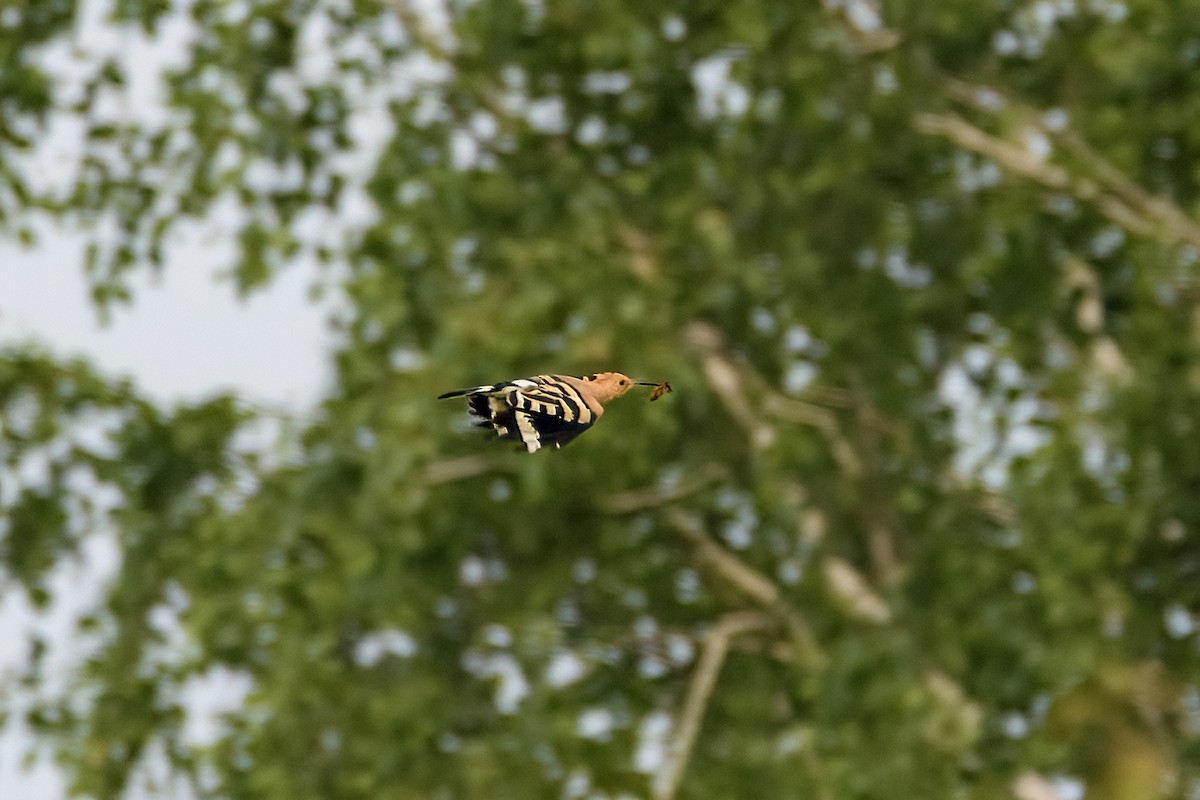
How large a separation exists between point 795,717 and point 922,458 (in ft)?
3.71

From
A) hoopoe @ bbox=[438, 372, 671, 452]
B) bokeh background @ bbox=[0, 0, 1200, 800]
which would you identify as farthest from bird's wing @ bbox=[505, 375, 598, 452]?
bokeh background @ bbox=[0, 0, 1200, 800]

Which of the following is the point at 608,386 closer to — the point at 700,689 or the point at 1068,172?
the point at 700,689

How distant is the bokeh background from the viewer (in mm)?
6625

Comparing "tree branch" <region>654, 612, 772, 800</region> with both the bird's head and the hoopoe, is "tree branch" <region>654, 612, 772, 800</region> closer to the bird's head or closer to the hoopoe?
the bird's head

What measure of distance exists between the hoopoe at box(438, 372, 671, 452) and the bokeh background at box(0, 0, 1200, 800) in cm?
411

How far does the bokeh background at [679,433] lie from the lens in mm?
6625

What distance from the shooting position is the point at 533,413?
2365 mm

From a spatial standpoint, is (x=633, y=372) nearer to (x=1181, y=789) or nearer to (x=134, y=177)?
(x=1181, y=789)

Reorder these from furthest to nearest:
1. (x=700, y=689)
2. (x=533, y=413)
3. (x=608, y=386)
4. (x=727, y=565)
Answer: (x=727, y=565)
(x=700, y=689)
(x=608, y=386)
(x=533, y=413)

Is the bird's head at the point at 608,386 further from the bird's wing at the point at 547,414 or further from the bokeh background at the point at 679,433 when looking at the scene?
the bokeh background at the point at 679,433

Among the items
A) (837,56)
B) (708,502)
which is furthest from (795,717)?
(837,56)

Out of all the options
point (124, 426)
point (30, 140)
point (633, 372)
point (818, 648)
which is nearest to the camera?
point (633, 372)

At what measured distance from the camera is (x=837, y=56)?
7.74 m

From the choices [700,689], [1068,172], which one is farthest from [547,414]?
[1068,172]
